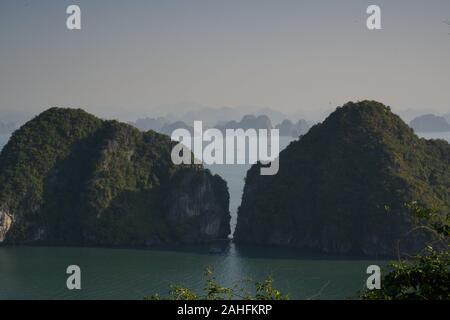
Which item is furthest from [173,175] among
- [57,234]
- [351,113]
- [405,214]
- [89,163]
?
[405,214]

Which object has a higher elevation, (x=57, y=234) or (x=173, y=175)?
(x=173, y=175)

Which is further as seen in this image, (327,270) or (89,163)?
(89,163)

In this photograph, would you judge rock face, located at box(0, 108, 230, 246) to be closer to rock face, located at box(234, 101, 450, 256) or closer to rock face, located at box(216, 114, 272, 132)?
rock face, located at box(234, 101, 450, 256)

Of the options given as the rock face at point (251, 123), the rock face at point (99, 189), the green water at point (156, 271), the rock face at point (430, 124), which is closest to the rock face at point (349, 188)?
the green water at point (156, 271)

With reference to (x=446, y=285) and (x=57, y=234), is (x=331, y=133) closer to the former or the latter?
(x=57, y=234)

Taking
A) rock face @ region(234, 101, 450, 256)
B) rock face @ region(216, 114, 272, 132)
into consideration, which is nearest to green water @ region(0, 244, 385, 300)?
rock face @ region(234, 101, 450, 256)

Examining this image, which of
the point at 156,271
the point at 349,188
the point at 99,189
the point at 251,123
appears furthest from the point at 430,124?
the point at 156,271
